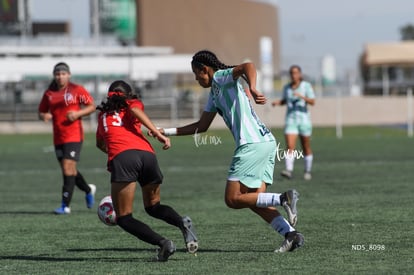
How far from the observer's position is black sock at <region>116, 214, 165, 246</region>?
983cm

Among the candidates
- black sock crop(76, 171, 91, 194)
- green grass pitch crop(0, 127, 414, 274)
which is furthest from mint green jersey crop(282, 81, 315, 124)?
black sock crop(76, 171, 91, 194)

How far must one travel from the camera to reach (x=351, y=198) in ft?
52.1

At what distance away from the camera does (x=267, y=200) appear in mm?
9969

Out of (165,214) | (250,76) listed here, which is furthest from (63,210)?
(250,76)

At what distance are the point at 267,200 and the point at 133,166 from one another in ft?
4.25

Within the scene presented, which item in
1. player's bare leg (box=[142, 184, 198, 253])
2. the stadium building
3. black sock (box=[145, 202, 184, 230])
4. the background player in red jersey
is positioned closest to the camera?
player's bare leg (box=[142, 184, 198, 253])

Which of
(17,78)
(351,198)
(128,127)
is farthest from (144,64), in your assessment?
(128,127)

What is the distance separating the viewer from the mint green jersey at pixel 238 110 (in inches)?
391

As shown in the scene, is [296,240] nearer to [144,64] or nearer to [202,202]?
[202,202]

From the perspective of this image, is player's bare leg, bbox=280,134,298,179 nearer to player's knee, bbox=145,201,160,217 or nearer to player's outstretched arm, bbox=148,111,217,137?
player's outstretched arm, bbox=148,111,217,137

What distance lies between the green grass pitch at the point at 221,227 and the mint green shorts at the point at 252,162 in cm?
73

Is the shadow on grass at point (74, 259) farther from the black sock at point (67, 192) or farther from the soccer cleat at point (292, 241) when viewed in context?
the black sock at point (67, 192)

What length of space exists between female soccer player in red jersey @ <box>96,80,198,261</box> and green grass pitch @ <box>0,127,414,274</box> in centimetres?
26

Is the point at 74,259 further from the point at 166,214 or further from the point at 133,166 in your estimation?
the point at 133,166
